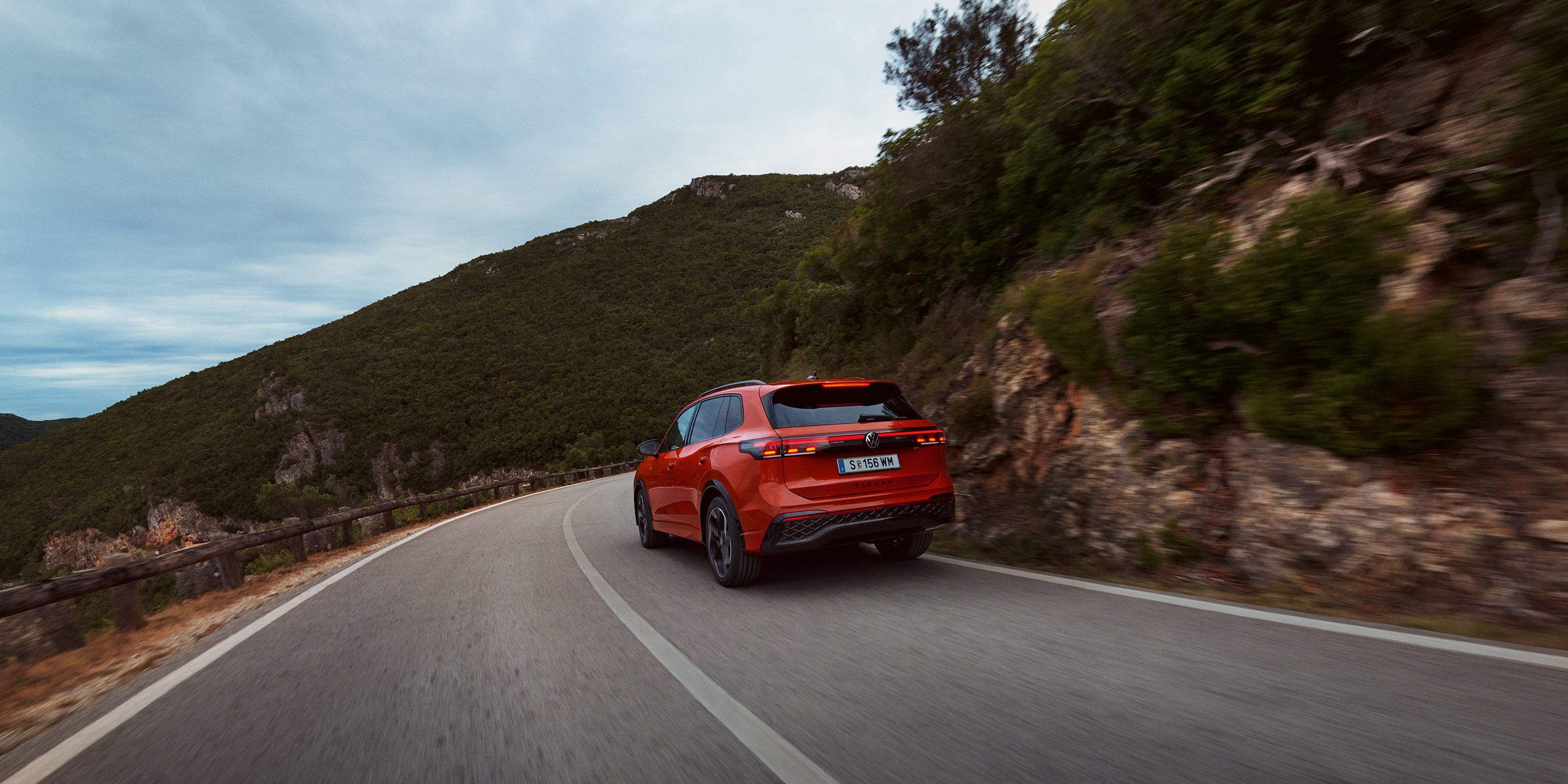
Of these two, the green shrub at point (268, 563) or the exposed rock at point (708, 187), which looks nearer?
the green shrub at point (268, 563)

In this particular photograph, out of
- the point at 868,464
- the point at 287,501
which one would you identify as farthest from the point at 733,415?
the point at 287,501

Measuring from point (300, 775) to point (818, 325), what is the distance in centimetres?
1740

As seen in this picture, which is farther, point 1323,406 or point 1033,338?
point 1033,338

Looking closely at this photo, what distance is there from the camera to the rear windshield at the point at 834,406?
5.61m

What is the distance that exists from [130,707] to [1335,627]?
623cm

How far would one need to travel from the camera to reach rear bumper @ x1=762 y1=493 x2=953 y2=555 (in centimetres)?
525

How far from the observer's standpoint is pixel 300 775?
2.75 meters

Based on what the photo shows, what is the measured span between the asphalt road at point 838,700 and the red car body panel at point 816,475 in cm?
62

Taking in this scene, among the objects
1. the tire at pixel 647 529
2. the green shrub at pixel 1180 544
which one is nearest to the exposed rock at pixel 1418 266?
the green shrub at pixel 1180 544

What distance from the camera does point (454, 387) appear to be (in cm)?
6594

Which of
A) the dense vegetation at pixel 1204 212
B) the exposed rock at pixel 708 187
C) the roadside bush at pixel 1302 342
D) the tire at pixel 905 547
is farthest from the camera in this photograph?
the exposed rock at pixel 708 187

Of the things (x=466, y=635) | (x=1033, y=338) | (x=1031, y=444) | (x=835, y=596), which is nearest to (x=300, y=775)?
(x=466, y=635)

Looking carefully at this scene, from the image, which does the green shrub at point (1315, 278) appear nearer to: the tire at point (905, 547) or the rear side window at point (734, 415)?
the tire at point (905, 547)

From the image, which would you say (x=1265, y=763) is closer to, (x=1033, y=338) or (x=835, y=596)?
(x=835, y=596)
